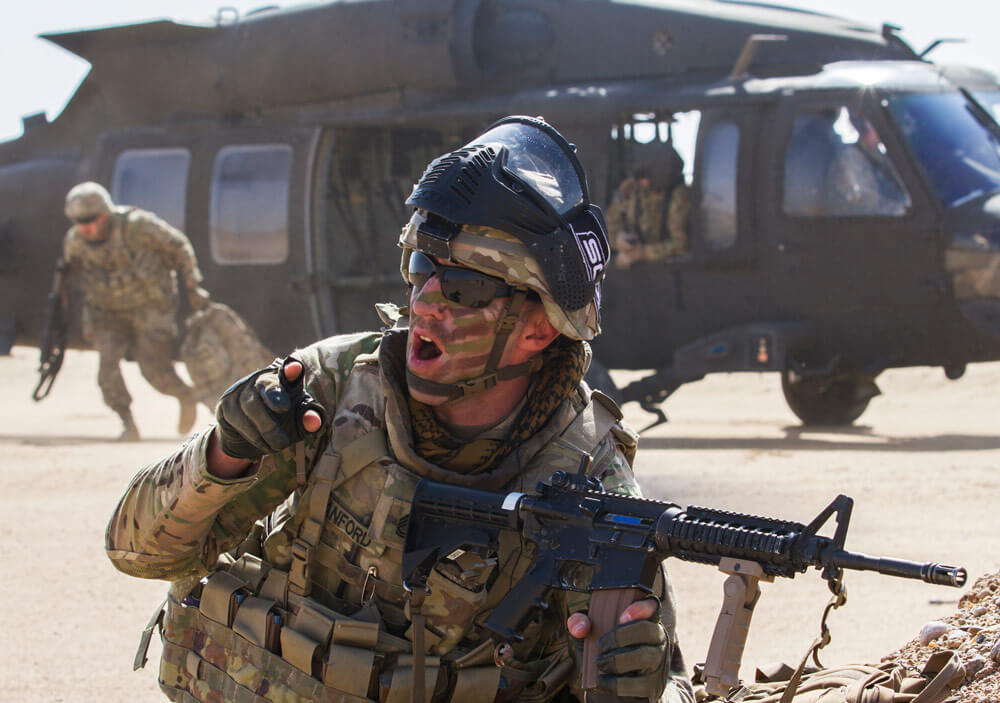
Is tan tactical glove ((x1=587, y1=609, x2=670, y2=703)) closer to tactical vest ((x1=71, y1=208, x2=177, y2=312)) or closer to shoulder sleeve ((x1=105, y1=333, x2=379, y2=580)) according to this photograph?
shoulder sleeve ((x1=105, y1=333, x2=379, y2=580))

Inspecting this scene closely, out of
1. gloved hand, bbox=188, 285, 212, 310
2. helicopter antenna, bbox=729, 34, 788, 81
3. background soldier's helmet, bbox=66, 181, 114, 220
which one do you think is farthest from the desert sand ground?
helicopter antenna, bbox=729, 34, 788, 81

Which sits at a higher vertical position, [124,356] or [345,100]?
[345,100]

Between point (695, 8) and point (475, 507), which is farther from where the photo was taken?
point (695, 8)

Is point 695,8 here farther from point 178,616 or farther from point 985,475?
point 178,616

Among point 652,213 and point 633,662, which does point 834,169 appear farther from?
point 633,662

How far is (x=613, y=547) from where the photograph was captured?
2420 millimetres

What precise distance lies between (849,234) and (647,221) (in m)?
1.47

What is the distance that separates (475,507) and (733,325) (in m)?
7.28

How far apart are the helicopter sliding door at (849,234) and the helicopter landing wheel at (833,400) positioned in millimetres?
1199

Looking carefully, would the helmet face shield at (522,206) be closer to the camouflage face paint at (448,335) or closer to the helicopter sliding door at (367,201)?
the camouflage face paint at (448,335)

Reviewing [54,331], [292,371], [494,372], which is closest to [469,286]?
[494,372]

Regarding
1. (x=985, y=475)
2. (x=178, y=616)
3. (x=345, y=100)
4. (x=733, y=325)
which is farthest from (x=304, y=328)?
(x=178, y=616)

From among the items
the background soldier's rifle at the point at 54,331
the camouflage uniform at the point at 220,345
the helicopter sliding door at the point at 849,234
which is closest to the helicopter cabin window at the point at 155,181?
the background soldier's rifle at the point at 54,331

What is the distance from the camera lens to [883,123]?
8.97m
